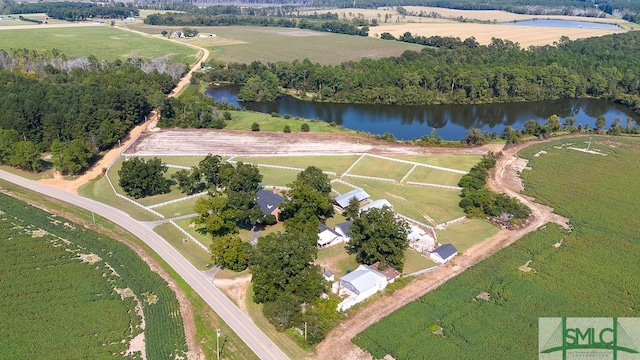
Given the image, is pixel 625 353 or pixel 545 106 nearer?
pixel 625 353

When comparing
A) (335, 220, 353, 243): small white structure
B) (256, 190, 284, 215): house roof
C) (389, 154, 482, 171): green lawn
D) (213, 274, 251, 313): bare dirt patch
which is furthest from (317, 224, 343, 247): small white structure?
(389, 154, 482, 171): green lawn

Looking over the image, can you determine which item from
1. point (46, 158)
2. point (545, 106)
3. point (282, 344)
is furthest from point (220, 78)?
point (282, 344)

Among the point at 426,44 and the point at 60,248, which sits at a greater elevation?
the point at 426,44

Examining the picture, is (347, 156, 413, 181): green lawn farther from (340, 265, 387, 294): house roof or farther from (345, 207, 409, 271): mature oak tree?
(340, 265, 387, 294): house roof

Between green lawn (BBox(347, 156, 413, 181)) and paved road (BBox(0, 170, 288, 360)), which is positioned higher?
green lawn (BBox(347, 156, 413, 181))

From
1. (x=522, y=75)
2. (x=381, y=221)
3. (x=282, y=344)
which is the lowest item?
(x=282, y=344)

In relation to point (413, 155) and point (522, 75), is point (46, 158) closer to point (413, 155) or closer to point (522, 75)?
point (413, 155)

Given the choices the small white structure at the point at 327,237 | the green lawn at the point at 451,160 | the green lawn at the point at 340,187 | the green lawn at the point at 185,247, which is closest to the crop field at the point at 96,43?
the green lawn at the point at 451,160
